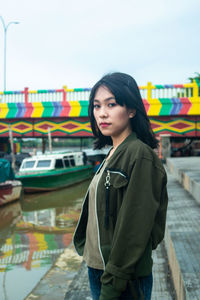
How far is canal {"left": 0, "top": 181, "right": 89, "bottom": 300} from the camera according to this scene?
5.69m

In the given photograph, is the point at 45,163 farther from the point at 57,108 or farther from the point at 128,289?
the point at 128,289

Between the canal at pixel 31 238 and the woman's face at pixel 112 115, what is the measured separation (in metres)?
3.86

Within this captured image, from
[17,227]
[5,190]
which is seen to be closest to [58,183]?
[5,190]

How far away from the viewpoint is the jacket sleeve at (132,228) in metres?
1.60

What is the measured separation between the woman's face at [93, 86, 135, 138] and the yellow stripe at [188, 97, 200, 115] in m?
20.6

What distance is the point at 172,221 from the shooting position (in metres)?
5.28

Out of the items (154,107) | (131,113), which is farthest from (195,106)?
(131,113)

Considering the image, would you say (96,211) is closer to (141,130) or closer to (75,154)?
(141,130)

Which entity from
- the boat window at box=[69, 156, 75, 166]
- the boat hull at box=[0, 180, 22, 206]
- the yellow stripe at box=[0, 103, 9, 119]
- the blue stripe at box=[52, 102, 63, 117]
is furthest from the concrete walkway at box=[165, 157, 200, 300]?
the yellow stripe at box=[0, 103, 9, 119]

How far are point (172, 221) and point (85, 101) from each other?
18013 mm

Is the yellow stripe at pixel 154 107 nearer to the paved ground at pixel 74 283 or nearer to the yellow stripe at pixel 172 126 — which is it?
the yellow stripe at pixel 172 126

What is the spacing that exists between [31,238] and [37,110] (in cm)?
1596

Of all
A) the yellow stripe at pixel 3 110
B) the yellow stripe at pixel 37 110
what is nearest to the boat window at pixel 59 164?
the yellow stripe at pixel 37 110

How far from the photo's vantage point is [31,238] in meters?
8.71
